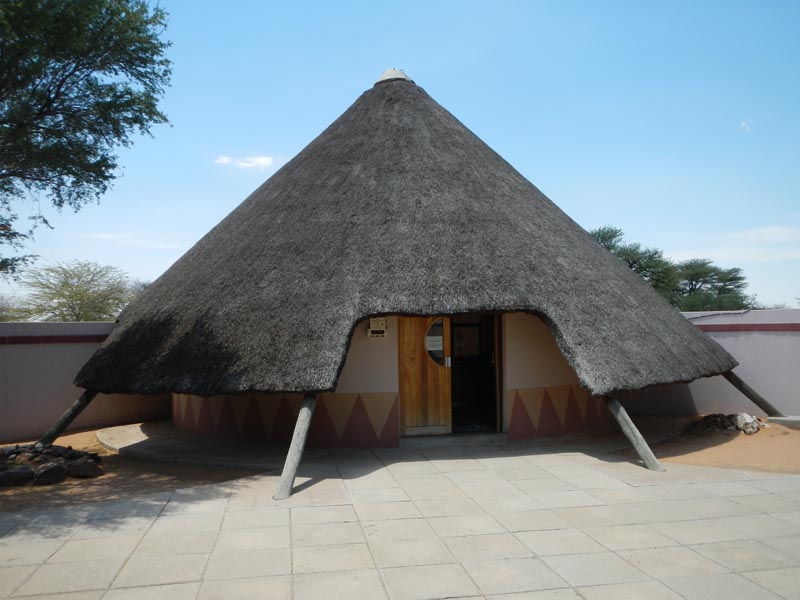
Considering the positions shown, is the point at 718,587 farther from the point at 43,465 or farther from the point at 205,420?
the point at 205,420

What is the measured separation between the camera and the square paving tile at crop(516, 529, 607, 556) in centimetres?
502

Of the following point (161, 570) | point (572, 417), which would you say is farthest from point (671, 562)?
point (572, 417)

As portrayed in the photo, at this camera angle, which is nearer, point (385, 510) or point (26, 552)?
point (26, 552)

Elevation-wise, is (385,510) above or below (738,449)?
below

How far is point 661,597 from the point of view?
4141 mm

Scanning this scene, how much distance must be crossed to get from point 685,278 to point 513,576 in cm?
3400

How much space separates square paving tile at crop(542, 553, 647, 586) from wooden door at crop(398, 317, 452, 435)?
15.3ft

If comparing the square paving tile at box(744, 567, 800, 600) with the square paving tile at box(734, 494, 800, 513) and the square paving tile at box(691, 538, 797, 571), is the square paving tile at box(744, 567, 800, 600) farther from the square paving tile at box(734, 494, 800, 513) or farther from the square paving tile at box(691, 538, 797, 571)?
the square paving tile at box(734, 494, 800, 513)

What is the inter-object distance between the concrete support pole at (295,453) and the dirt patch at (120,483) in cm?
130

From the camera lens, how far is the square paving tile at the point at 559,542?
5020 mm

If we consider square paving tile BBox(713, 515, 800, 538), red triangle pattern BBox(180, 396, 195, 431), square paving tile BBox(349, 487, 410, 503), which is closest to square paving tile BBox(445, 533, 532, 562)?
square paving tile BBox(349, 487, 410, 503)

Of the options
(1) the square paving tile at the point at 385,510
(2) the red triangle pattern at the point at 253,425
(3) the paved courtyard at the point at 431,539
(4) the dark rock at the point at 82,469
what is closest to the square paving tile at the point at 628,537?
(3) the paved courtyard at the point at 431,539

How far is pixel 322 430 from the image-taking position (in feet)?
29.8

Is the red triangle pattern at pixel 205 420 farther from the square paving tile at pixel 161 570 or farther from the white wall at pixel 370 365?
the square paving tile at pixel 161 570
